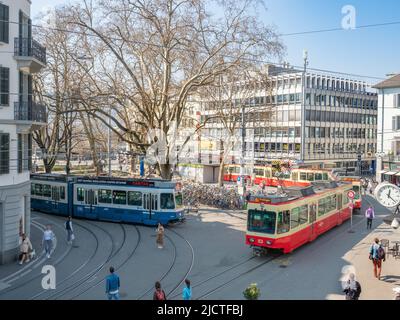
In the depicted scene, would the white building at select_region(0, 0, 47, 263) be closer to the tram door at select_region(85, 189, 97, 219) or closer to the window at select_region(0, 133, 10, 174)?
the window at select_region(0, 133, 10, 174)

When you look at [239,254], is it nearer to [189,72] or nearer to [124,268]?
[124,268]

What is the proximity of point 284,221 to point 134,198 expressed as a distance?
468 inches

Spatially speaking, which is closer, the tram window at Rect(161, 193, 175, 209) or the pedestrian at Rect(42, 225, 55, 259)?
the pedestrian at Rect(42, 225, 55, 259)

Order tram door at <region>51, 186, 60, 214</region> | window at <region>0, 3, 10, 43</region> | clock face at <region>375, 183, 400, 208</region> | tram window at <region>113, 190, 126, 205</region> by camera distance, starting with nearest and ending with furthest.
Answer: clock face at <region>375, 183, 400, 208</region> < window at <region>0, 3, 10, 43</region> < tram window at <region>113, 190, 126, 205</region> < tram door at <region>51, 186, 60, 214</region>

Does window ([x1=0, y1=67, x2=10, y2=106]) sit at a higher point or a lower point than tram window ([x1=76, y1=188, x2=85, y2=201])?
higher

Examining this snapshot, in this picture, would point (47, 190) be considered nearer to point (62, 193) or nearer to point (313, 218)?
point (62, 193)

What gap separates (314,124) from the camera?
74.0 m

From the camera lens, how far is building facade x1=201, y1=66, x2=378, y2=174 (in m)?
72.6

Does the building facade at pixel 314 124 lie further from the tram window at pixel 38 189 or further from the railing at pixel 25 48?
the railing at pixel 25 48

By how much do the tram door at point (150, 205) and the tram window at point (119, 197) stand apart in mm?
1724

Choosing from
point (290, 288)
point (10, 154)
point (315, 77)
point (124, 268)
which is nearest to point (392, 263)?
point (290, 288)

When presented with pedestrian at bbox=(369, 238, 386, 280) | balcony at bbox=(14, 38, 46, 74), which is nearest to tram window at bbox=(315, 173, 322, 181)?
pedestrian at bbox=(369, 238, 386, 280)

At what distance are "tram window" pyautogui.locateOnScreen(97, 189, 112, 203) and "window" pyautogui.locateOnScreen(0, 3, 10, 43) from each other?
1326 cm

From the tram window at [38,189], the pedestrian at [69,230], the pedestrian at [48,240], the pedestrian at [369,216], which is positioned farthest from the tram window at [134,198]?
the pedestrian at [369,216]
